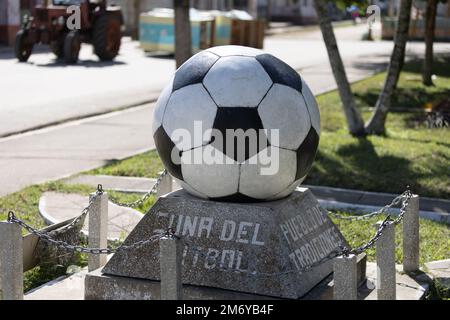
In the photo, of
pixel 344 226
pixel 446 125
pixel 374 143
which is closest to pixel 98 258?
pixel 344 226

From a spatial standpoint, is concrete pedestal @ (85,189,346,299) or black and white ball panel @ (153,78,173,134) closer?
concrete pedestal @ (85,189,346,299)

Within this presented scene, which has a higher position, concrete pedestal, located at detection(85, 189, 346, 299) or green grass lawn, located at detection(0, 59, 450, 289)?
concrete pedestal, located at detection(85, 189, 346, 299)

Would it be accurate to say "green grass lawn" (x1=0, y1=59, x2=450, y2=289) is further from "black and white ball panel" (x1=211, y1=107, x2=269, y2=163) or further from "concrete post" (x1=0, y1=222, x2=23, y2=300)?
"black and white ball panel" (x1=211, y1=107, x2=269, y2=163)

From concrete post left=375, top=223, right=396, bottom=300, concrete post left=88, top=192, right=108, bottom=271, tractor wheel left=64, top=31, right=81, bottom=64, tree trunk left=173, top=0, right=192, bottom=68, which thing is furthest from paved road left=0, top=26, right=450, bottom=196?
concrete post left=375, top=223, right=396, bottom=300

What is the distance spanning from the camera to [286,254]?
19.1 feet

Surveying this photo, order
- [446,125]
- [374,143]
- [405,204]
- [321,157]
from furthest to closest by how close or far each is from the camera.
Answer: [446,125] < [374,143] < [321,157] < [405,204]

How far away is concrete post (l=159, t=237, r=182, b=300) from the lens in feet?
16.7

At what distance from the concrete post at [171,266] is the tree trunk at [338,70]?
781 centimetres

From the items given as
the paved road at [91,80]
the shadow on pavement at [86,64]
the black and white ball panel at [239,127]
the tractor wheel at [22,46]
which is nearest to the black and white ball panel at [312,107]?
the black and white ball panel at [239,127]

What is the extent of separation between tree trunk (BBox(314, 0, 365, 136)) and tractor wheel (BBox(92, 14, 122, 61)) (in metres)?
13.4

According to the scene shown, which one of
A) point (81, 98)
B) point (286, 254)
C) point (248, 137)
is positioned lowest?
point (81, 98)

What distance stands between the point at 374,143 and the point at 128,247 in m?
7.12

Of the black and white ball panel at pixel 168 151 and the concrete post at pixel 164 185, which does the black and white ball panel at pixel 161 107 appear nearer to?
the black and white ball panel at pixel 168 151

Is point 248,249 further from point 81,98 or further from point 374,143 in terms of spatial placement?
point 81,98
